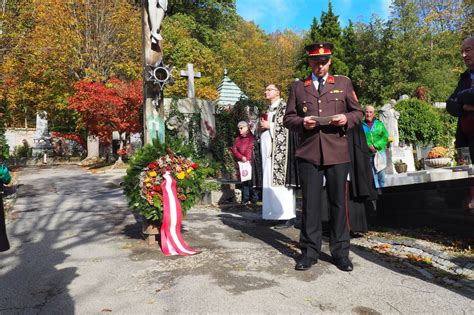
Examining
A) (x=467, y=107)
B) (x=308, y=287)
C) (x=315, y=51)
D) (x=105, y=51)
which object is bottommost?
(x=308, y=287)

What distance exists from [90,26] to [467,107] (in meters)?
25.4

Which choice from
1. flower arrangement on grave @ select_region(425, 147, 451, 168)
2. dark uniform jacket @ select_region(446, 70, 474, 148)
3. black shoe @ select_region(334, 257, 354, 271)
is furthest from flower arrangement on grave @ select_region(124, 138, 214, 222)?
flower arrangement on grave @ select_region(425, 147, 451, 168)

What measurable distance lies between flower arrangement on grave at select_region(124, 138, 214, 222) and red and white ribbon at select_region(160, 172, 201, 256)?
66 mm

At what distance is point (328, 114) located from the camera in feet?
13.3

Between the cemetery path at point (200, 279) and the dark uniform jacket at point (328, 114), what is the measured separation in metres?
1.09

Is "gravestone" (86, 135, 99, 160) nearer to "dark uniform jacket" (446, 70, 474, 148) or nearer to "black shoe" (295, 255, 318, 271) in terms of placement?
"black shoe" (295, 255, 318, 271)

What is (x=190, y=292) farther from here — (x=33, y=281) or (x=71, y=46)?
(x=71, y=46)

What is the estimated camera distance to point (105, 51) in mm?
25453

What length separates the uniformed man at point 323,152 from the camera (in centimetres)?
405

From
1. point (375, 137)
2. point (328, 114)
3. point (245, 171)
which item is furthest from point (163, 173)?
point (245, 171)

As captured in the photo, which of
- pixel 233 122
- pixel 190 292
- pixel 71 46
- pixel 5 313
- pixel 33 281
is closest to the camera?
pixel 5 313

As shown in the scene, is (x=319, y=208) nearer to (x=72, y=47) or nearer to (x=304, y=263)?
(x=304, y=263)

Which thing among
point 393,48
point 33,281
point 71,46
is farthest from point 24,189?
point 393,48

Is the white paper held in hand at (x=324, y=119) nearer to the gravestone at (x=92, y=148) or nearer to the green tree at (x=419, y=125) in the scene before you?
the green tree at (x=419, y=125)
